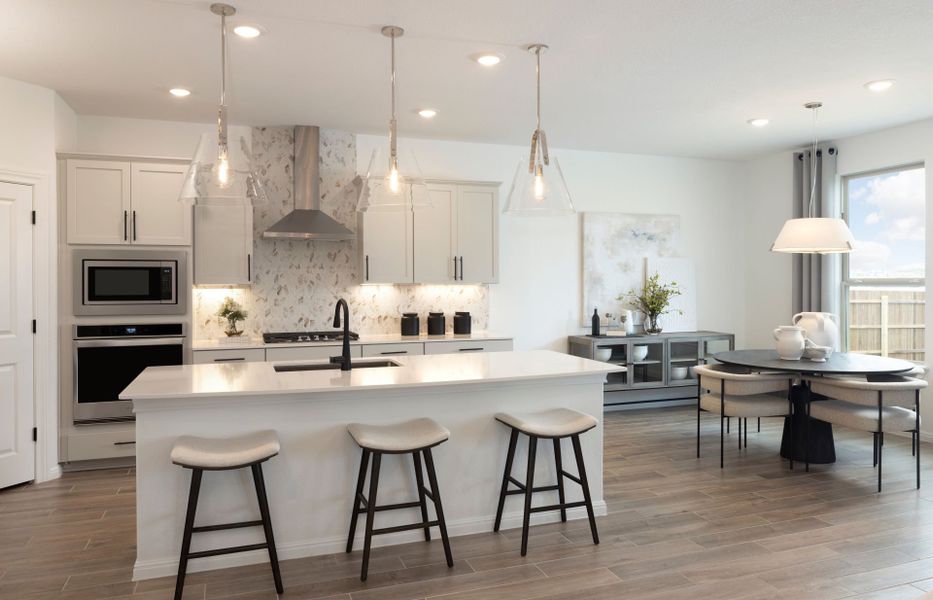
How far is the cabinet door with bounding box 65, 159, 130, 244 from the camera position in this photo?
479 centimetres

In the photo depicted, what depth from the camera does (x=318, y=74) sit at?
430 cm

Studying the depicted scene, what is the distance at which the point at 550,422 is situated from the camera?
11.2 feet

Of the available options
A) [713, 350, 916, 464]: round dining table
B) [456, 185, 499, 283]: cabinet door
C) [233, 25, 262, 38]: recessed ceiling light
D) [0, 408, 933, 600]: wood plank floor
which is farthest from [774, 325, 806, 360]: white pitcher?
[233, 25, 262, 38]: recessed ceiling light

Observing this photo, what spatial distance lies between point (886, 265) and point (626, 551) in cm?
440

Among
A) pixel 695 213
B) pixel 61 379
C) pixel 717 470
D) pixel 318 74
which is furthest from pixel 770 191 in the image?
pixel 61 379

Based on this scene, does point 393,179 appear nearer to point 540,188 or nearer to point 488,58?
point 540,188

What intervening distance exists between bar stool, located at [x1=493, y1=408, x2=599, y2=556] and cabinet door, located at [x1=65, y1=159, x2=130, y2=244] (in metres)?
3.30

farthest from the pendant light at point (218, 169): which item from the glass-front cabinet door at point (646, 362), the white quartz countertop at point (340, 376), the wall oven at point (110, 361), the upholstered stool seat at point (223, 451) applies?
the glass-front cabinet door at point (646, 362)

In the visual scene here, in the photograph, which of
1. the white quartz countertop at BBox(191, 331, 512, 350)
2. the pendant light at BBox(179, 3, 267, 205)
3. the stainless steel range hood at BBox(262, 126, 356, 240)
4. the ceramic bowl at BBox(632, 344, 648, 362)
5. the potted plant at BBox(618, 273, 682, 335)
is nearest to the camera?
the pendant light at BBox(179, 3, 267, 205)

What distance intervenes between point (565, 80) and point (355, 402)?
260 cm

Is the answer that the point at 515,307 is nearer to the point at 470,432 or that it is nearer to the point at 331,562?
the point at 470,432

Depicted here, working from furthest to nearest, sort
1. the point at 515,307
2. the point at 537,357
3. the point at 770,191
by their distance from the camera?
the point at 770,191
the point at 515,307
the point at 537,357

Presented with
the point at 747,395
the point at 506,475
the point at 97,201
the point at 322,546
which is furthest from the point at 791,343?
the point at 97,201

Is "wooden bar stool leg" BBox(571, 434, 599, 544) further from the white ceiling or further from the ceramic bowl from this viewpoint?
the ceramic bowl
